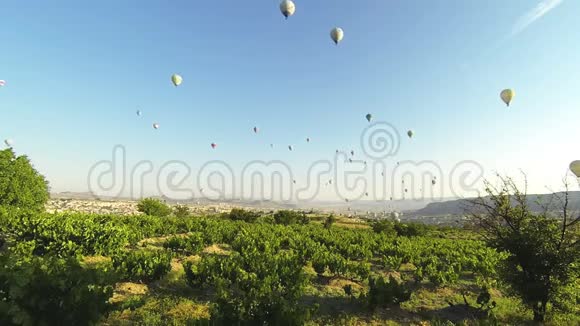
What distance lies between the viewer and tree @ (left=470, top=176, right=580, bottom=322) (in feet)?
31.3

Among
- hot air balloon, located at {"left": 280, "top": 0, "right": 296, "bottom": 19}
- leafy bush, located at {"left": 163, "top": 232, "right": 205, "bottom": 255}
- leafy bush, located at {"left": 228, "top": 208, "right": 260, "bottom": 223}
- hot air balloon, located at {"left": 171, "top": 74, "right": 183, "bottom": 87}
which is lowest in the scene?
leafy bush, located at {"left": 228, "top": 208, "right": 260, "bottom": 223}

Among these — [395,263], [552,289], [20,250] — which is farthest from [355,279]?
[20,250]

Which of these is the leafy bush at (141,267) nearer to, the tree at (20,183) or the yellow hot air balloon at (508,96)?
the tree at (20,183)

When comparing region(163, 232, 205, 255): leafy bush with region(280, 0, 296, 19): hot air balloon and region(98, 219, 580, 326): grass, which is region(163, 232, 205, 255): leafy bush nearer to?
region(98, 219, 580, 326): grass

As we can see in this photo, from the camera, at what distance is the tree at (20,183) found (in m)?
21.2

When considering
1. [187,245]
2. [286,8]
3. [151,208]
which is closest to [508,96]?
[286,8]

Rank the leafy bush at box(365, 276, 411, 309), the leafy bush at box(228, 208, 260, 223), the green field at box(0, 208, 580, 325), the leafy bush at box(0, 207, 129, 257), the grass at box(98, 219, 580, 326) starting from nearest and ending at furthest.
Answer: the green field at box(0, 208, 580, 325) < the grass at box(98, 219, 580, 326) < the leafy bush at box(365, 276, 411, 309) < the leafy bush at box(0, 207, 129, 257) < the leafy bush at box(228, 208, 260, 223)

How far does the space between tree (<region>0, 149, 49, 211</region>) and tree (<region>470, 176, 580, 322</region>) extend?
25.8 metres

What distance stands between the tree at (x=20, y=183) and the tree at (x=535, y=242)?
2580 centimetres

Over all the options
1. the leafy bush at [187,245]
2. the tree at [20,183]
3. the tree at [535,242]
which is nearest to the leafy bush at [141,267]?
the leafy bush at [187,245]

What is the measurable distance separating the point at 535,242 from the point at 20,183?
91.4ft

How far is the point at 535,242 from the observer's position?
31.7 feet

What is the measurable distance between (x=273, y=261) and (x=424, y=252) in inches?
539

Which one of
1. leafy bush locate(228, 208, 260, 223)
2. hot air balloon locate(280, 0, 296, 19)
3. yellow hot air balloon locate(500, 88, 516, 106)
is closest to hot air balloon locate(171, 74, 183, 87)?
hot air balloon locate(280, 0, 296, 19)
